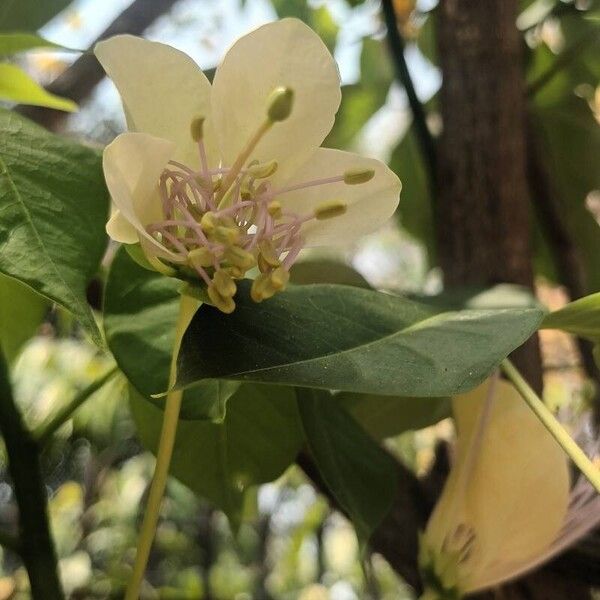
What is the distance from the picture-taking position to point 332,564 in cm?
94

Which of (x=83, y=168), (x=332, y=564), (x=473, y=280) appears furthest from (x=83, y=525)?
(x=83, y=168)

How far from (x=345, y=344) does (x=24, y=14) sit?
21 cm

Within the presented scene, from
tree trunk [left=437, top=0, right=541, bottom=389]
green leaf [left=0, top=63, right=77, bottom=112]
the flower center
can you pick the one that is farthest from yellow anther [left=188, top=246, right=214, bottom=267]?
tree trunk [left=437, top=0, right=541, bottom=389]

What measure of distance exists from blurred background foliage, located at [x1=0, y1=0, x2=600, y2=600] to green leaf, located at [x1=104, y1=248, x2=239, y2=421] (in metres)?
0.05

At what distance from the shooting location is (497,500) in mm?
220

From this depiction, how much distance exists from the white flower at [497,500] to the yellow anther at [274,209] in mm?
107

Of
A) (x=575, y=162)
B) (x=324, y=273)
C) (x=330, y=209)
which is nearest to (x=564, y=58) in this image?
(x=575, y=162)

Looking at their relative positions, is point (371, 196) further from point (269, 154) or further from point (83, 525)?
point (83, 525)

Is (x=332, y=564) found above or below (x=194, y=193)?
below

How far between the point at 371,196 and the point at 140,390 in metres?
0.07

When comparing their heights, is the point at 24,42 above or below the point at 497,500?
above

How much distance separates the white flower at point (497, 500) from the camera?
22 cm

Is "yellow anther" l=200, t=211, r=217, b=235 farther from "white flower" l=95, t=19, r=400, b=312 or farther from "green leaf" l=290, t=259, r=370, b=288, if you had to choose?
"green leaf" l=290, t=259, r=370, b=288

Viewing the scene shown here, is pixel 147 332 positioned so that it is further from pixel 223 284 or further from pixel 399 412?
pixel 399 412
